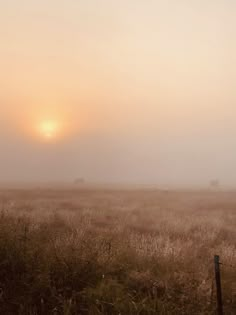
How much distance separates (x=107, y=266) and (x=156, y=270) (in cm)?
107

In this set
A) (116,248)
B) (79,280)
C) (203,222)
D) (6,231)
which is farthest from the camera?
(203,222)

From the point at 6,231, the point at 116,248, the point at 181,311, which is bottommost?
the point at 181,311

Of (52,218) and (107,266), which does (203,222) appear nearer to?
(52,218)

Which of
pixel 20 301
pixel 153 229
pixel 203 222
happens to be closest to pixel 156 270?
pixel 20 301

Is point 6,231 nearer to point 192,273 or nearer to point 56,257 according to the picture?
point 56,257

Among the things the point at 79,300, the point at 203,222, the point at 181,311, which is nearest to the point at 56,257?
the point at 79,300

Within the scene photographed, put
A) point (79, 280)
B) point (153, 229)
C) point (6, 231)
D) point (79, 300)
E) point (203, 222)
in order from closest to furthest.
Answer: point (79, 300) < point (79, 280) < point (6, 231) < point (153, 229) < point (203, 222)

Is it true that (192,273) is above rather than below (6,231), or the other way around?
below

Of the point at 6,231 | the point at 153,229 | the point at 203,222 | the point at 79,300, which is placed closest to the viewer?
the point at 79,300

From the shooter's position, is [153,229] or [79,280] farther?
[153,229]

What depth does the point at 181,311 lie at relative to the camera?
5328mm

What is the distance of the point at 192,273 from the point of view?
22.4 feet

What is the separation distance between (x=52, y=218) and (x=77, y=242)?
530 cm

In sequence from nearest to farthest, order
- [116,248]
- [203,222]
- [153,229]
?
[116,248]
[153,229]
[203,222]
